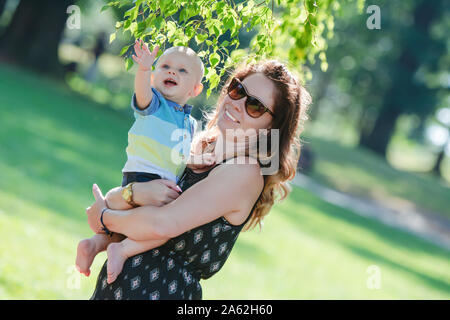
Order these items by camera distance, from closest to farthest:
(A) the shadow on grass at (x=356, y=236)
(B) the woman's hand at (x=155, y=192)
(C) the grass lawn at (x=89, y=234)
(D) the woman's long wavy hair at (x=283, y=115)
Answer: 1. (B) the woman's hand at (x=155, y=192)
2. (D) the woman's long wavy hair at (x=283, y=115)
3. (C) the grass lawn at (x=89, y=234)
4. (A) the shadow on grass at (x=356, y=236)

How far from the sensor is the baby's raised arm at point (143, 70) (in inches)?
97.4

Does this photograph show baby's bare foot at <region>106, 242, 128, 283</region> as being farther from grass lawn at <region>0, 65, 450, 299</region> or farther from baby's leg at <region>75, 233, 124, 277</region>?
grass lawn at <region>0, 65, 450, 299</region>

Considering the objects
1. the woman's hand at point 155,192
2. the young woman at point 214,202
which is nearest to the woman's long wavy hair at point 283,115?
the young woman at point 214,202

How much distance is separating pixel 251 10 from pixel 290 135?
0.84m

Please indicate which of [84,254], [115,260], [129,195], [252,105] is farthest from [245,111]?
[84,254]

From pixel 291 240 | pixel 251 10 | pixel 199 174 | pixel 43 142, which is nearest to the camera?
pixel 199 174

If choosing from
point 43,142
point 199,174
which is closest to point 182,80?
point 199,174

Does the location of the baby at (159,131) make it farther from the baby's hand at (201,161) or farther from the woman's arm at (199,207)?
the woman's arm at (199,207)

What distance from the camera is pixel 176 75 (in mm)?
2691

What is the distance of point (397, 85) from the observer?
26.5 metres

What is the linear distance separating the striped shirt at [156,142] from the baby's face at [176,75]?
0.05 m
